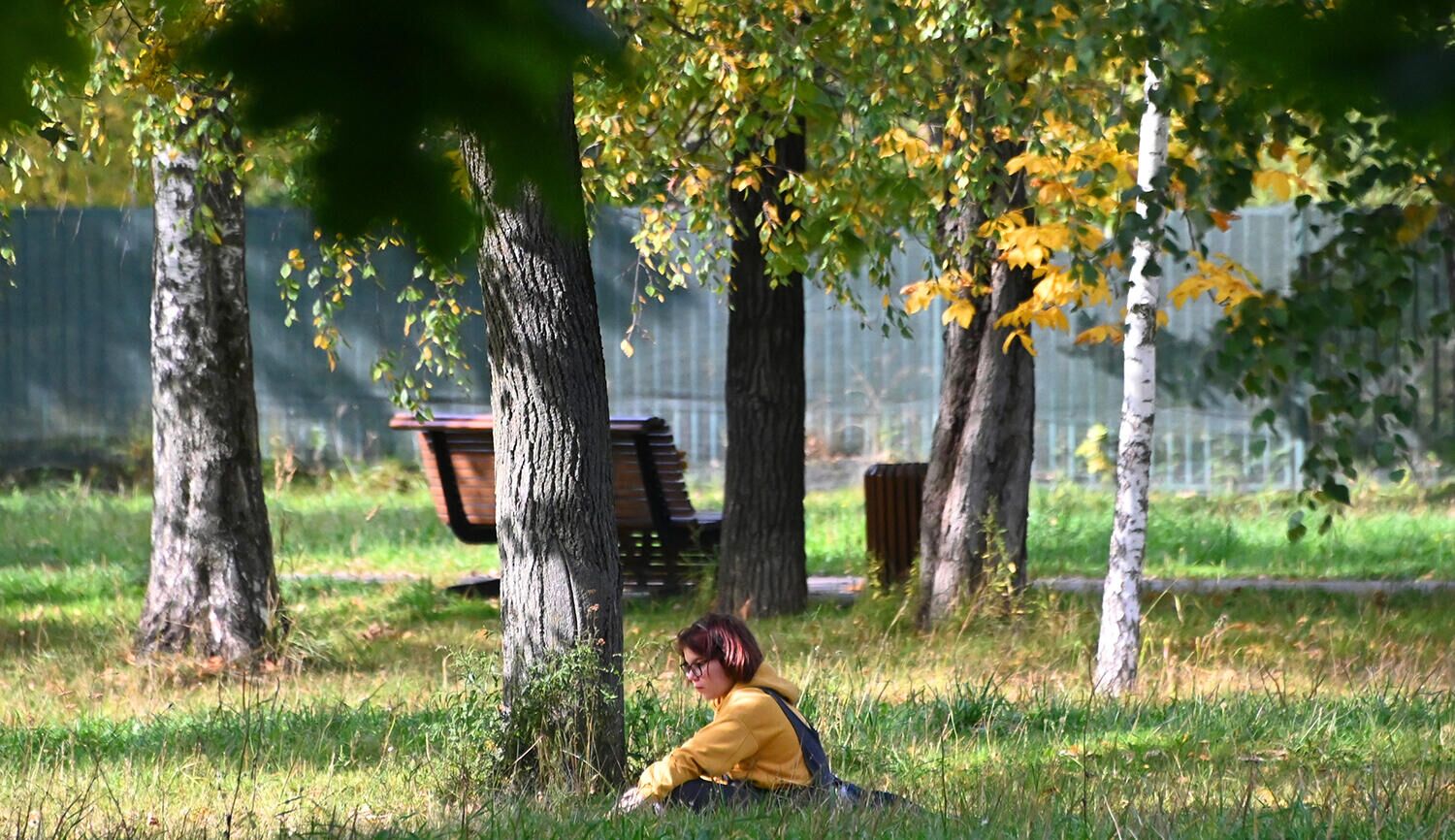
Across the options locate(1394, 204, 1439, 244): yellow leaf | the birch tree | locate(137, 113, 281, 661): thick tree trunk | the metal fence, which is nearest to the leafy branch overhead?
locate(1394, 204, 1439, 244): yellow leaf

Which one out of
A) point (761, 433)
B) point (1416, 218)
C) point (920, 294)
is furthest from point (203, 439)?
point (1416, 218)

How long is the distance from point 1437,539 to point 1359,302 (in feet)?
28.9

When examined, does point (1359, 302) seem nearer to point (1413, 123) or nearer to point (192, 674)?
point (1413, 123)

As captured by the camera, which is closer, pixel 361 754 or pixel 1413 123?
pixel 1413 123

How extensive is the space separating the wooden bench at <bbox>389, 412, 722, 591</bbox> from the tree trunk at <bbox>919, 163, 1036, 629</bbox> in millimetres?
1701

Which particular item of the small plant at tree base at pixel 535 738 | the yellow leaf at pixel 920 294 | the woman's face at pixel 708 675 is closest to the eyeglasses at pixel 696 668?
the woman's face at pixel 708 675

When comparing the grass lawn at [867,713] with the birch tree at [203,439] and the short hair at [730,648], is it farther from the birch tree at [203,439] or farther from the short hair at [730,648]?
the short hair at [730,648]

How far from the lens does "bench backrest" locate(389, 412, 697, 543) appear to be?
1026 centimetres

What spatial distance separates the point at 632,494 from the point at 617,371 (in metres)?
6.45

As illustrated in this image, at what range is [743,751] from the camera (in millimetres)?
5051

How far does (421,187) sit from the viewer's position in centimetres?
159

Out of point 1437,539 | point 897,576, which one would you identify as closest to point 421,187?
point 897,576

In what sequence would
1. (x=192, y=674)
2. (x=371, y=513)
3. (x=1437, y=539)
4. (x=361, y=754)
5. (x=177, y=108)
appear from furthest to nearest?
(x=371, y=513)
(x=1437, y=539)
(x=192, y=674)
(x=177, y=108)
(x=361, y=754)

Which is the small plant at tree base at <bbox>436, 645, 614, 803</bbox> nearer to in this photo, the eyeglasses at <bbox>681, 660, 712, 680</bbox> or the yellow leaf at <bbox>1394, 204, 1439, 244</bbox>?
the eyeglasses at <bbox>681, 660, 712, 680</bbox>
